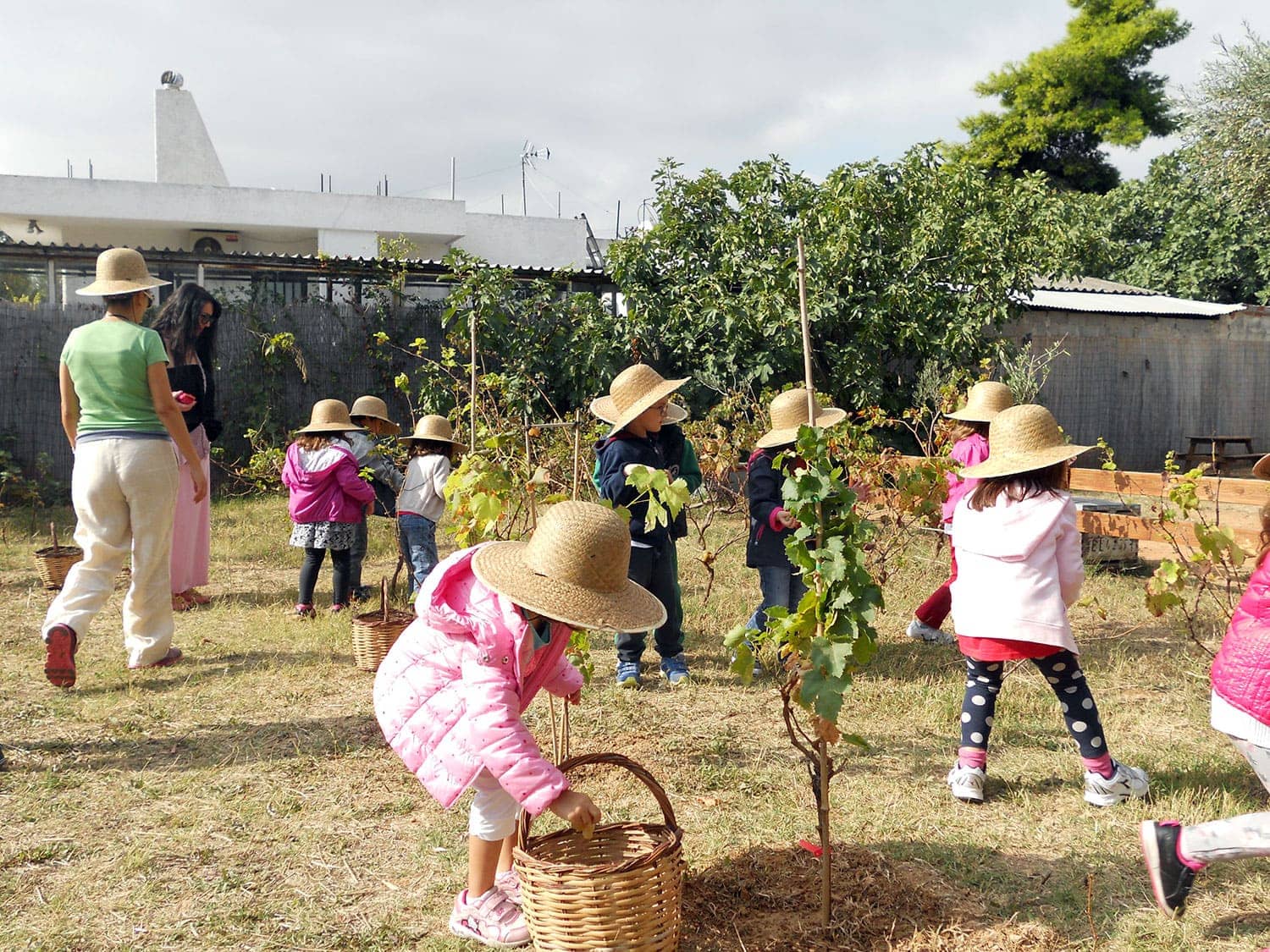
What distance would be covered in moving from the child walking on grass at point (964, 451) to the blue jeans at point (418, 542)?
273 cm

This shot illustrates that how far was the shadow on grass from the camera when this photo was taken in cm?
398

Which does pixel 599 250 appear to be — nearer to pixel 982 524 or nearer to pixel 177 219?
pixel 177 219

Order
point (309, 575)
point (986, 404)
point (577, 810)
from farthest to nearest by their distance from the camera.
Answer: point (309, 575) < point (986, 404) < point (577, 810)

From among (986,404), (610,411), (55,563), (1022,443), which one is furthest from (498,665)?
(55,563)

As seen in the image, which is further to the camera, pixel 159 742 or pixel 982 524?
pixel 159 742

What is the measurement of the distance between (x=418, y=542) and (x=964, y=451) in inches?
119

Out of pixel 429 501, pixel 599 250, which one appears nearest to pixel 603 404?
pixel 429 501

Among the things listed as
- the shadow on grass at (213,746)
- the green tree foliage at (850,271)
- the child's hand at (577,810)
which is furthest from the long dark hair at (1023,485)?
the green tree foliage at (850,271)

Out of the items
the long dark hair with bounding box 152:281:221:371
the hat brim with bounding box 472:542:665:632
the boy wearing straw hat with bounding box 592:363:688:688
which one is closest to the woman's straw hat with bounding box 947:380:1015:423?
Answer: the boy wearing straw hat with bounding box 592:363:688:688

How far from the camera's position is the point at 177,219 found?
2309 cm

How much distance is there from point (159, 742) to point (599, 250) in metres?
18.4

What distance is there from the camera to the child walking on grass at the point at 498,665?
95.4 inches

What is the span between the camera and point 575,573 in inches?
98.0

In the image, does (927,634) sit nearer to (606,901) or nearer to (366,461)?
(366,461)
